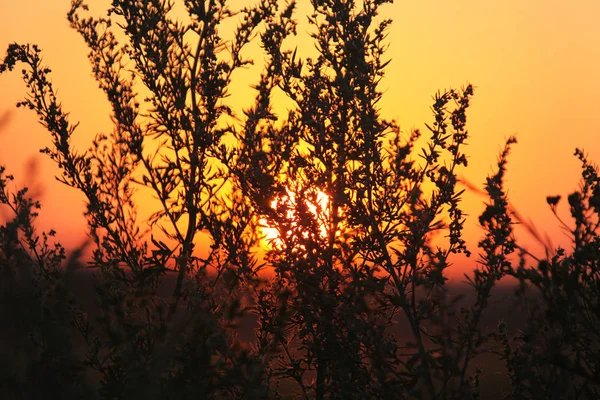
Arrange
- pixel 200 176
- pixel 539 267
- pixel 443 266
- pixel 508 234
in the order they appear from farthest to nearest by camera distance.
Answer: pixel 200 176 → pixel 443 266 → pixel 508 234 → pixel 539 267

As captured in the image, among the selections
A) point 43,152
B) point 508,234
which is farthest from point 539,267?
point 43,152

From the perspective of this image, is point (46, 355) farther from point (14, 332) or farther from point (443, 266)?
point (443, 266)

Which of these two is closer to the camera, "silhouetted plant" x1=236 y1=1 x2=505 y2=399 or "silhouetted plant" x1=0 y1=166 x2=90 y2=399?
"silhouetted plant" x1=0 y1=166 x2=90 y2=399

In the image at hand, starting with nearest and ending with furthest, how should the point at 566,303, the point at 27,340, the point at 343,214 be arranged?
the point at 27,340
the point at 566,303
the point at 343,214

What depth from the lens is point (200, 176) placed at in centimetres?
988

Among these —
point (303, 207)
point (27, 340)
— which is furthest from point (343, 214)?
point (27, 340)

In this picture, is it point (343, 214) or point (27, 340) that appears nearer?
point (27, 340)

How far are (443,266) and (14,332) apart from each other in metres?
4.90

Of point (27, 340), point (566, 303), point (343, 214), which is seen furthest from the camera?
point (343, 214)

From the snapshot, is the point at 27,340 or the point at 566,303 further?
the point at 566,303

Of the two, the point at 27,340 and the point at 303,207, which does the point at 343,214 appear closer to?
the point at 303,207

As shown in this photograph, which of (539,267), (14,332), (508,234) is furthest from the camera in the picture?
(508,234)

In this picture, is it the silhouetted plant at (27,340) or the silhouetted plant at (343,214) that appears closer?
the silhouetted plant at (27,340)

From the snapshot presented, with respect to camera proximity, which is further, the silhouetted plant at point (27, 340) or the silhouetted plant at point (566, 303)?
the silhouetted plant at point (566, 303)
